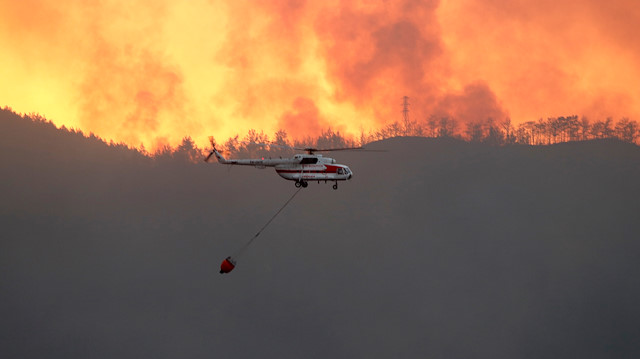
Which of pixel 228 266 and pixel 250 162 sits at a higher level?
pixel 250 162

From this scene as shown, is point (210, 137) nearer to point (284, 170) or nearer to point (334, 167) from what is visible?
point (284, 170)

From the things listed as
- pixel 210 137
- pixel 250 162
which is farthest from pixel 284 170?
pixel 210 137

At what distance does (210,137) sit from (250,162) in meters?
7.30

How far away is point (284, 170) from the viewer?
282 ft

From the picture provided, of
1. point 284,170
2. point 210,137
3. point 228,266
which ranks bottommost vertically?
point 228,266

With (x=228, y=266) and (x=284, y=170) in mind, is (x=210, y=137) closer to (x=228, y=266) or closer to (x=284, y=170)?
(x=284, y=170)

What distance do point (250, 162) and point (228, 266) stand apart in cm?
Answer: 1661

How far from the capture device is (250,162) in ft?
286

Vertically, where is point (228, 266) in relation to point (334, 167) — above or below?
below

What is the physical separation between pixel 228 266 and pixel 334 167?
68.1ft

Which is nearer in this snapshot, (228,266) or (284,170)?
(228,266)

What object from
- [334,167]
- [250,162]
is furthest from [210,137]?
[334,167]

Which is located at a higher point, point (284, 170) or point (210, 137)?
point (210, 137)

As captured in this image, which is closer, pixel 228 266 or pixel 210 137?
pixel 228 266
